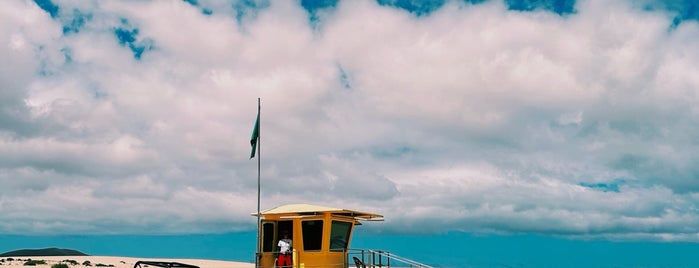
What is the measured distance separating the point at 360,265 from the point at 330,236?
5.94 feet

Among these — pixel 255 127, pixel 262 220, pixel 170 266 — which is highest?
pixel 255 127

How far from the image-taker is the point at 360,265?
32188mm

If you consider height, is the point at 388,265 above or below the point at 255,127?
below

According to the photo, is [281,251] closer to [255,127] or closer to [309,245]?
[309,245]

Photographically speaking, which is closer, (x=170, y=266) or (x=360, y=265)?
(x=170, y=266)

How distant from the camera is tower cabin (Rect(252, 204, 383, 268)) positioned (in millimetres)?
31797

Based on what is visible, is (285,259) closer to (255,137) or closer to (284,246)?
(284,246)

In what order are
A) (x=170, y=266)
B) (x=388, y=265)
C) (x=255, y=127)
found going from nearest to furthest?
(x=170, y=266) < (x=388, y=265) < (x=255, y=127)

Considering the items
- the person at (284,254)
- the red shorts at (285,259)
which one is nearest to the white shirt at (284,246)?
the person at (284,254)

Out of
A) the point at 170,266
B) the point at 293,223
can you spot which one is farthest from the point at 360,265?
the point at 170,266

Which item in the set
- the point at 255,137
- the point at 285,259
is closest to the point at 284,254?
the point at 285,259

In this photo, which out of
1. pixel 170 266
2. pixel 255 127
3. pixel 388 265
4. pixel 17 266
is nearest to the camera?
pixel 170 266

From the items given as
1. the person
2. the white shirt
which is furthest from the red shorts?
the white shirt

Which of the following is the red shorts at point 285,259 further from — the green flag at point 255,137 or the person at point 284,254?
the green flag at point 255,137
